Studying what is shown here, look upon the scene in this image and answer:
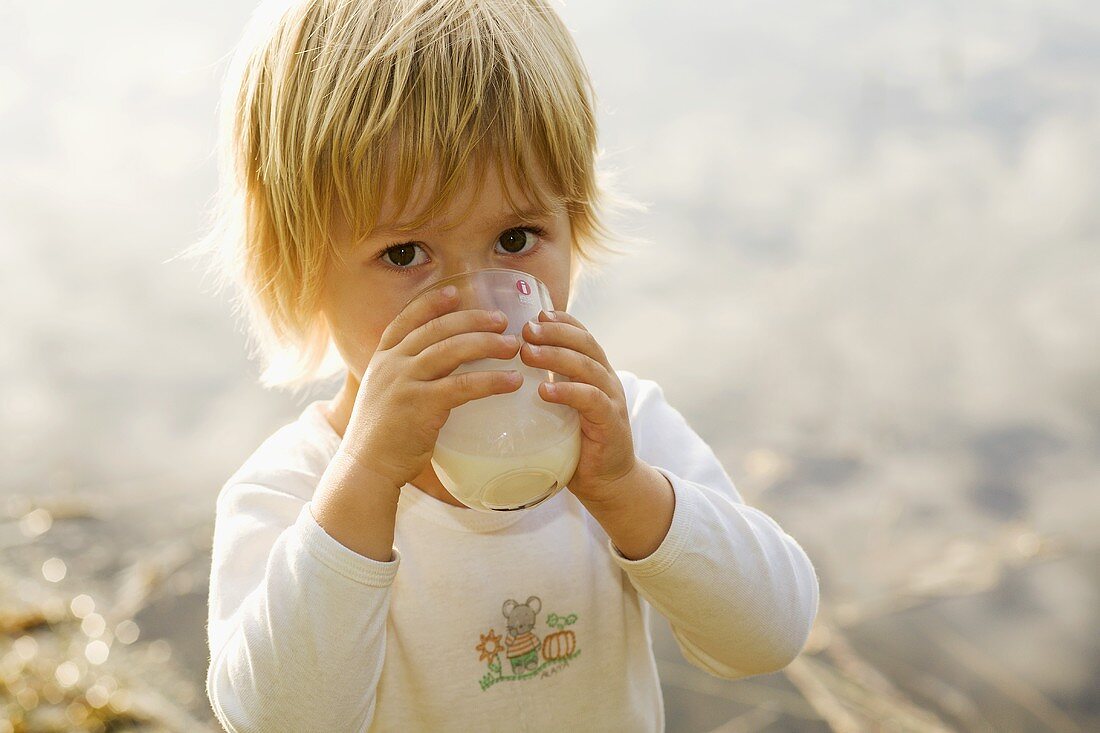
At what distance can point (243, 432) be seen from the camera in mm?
1997

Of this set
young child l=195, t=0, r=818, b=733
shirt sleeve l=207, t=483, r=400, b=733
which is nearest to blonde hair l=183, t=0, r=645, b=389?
young child l=195, t=0, r=818, b=733

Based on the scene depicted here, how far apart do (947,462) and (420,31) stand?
127cm

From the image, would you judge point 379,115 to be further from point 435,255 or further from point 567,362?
point 567,362

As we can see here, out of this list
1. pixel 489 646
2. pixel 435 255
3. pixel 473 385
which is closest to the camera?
pixel 473 385

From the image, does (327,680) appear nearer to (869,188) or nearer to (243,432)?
(243,432)

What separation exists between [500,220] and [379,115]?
116 mm

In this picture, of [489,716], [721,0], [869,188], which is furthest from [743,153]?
[489,716]

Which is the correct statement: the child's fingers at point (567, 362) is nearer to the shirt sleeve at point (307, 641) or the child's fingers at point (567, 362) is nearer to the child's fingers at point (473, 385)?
the child's fingers at point (473, 385)

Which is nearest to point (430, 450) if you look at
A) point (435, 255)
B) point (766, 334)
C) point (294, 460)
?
point (435, 255)

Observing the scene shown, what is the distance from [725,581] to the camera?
83 cm

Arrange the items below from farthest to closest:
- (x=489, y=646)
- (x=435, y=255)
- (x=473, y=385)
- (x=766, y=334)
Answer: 1. (x=766, y=334)
2. (x=489, y=646)
3. (x=435, y=255)
4. (x=473, y=385)

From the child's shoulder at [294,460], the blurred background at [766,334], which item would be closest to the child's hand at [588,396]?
the child's shoulder at [294,460]

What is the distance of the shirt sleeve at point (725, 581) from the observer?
32.3 inches

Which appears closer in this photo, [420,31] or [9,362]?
[420,31]
